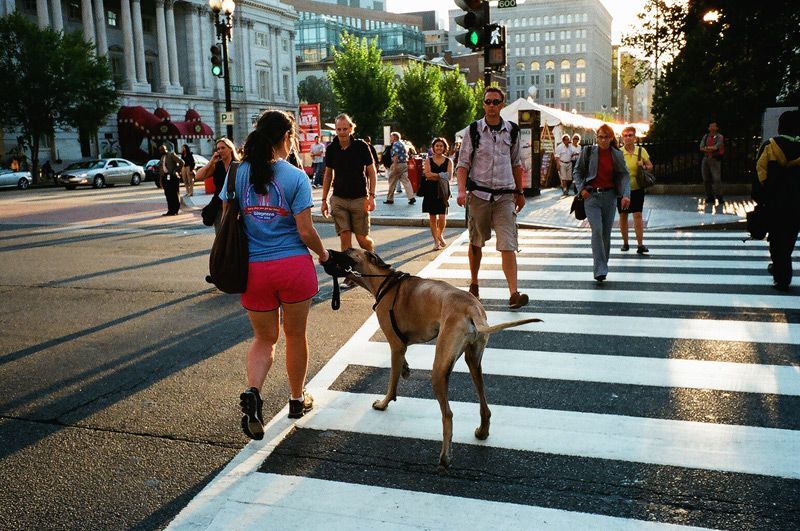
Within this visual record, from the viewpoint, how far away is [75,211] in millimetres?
22328

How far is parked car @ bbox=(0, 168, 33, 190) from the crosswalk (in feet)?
127

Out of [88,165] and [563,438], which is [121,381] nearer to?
[563,438]

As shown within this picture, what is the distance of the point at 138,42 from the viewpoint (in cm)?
6806

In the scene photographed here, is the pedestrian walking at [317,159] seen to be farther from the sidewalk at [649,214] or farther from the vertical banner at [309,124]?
the sidewalk at [649,214]

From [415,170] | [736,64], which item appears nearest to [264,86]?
[415,170]

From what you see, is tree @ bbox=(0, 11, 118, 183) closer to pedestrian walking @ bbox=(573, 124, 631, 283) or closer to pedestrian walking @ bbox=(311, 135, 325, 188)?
pedestrian walking @ bbox=(311, 135, 325, 188)

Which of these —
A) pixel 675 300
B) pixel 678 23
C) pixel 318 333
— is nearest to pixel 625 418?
pixel 318 333

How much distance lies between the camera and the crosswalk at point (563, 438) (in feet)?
11.4

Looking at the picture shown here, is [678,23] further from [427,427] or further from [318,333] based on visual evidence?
[427,427]

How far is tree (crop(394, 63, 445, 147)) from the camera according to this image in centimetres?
6481

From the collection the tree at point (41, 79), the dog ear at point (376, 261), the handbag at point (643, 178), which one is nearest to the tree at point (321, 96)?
the tree at point (41, 79)

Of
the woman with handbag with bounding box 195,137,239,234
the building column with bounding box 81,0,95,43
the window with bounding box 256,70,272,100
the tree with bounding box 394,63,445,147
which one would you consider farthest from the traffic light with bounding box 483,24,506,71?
the window with bounding box 256,70,272,100

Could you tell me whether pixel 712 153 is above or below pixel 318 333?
above

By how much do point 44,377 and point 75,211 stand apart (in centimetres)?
1824
